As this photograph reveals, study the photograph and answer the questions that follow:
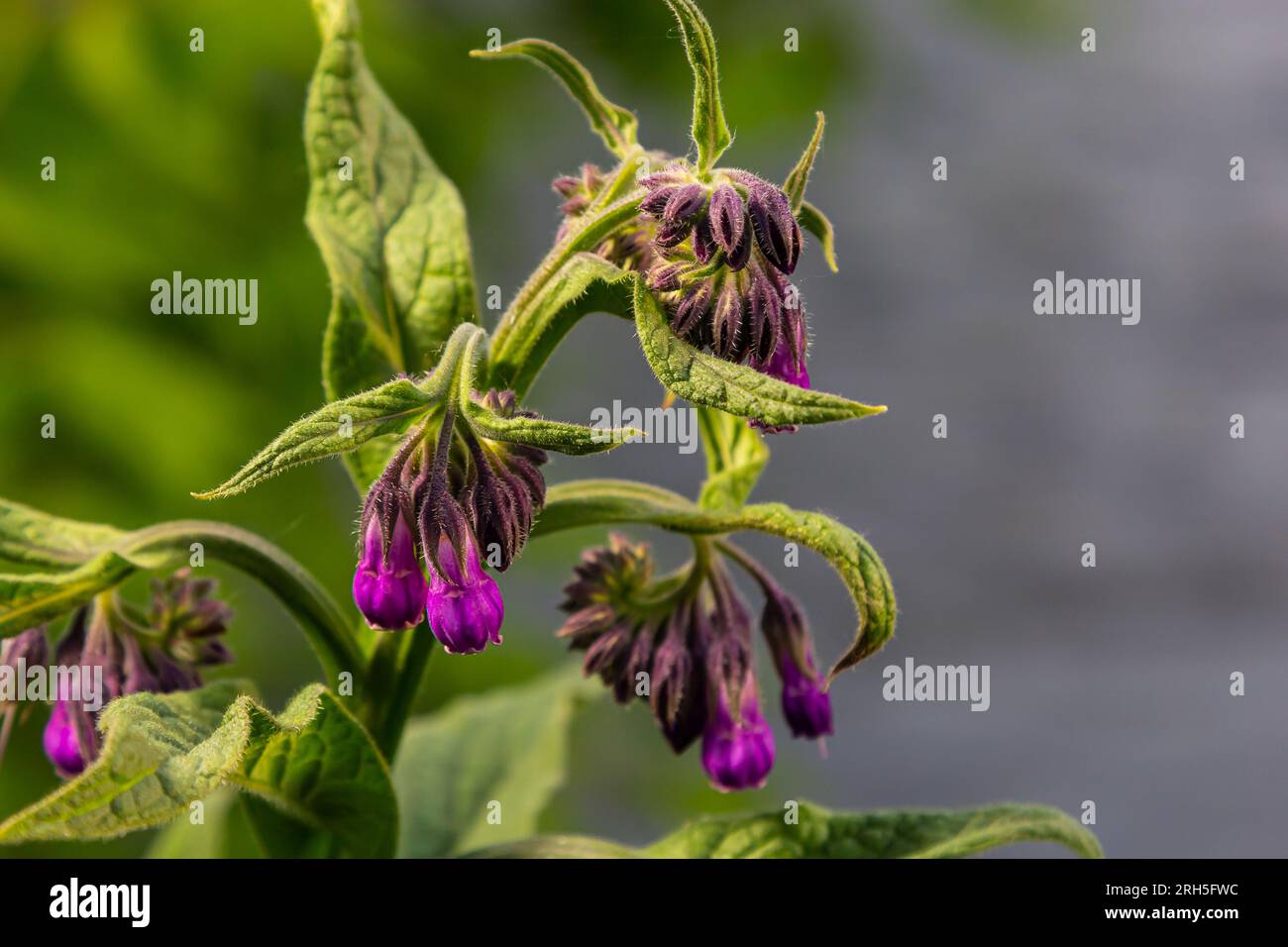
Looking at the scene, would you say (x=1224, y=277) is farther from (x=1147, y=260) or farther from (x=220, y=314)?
(x=220, y=314)

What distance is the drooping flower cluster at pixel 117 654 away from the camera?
1616 mm

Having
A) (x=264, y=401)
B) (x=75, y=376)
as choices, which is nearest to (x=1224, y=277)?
(x=264, y=401)

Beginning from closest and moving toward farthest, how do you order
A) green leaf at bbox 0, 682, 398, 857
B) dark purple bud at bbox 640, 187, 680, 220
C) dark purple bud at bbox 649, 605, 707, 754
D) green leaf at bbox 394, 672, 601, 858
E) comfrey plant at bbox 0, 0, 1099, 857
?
green leaf at bbox 0, 682, 398, 857
comfrey plant at bbox 0, 0, 1099, 857
dark purple bud at bbox 640, 187, 680, 220
dark purple bud at bbox 649, 605, 707, 754
green leaf at bbox 394, 672, 601, 858

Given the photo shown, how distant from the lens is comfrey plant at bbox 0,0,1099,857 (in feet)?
4.21

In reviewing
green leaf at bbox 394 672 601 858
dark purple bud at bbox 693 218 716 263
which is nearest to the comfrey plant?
dark purple bud at bbox 693 218 716 263

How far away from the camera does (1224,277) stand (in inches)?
251

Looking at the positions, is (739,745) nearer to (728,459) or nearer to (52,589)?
(728,459)

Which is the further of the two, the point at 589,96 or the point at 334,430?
the point at 589,96

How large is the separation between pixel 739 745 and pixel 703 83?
0.76m

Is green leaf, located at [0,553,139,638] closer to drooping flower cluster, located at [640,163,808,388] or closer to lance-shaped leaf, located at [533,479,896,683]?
lance-shaped leaf, located at [533,479,896,683]

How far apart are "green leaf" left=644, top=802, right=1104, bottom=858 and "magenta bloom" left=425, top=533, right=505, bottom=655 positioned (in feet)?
1.76

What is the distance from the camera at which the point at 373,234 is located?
1.79m

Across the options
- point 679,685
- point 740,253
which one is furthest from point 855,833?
point 740,253

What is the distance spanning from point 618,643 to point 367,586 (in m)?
0.41
